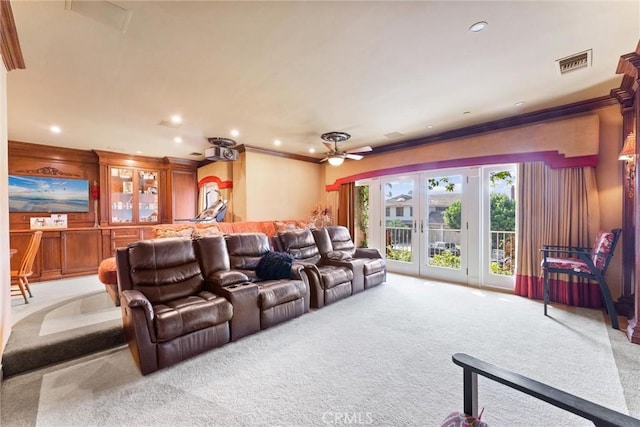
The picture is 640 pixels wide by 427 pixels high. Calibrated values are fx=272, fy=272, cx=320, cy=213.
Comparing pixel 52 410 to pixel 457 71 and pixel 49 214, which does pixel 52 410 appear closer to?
pixel 457 71

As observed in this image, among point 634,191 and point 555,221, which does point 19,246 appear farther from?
point 634,191

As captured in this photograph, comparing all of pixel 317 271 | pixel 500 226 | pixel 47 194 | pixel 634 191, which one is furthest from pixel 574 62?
pixel 47 194

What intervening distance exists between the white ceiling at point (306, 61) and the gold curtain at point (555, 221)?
103cm

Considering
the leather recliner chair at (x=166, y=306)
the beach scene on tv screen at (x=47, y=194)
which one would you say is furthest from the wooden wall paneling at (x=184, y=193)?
the leather recliner chair at (x=166, y=306)

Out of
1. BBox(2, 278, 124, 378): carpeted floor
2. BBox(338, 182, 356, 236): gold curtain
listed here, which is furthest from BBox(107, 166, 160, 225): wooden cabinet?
BBox(338, 182, 356, 236): gold curtain

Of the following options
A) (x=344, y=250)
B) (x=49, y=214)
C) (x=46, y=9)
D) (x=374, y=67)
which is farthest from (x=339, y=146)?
(x=49, y=214)

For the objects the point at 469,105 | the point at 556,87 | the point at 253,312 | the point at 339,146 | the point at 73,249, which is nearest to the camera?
the point at 253,312

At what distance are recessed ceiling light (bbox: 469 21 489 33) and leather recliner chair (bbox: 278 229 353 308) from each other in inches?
123

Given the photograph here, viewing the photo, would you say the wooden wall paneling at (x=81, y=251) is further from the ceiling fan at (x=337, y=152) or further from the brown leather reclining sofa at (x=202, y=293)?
the ceiling fan at (x=337, y=152)

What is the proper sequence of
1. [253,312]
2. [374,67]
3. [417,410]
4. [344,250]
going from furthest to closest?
[344,250], [253,312], [374,67], [417,410]

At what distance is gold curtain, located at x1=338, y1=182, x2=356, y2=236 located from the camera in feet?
22.0

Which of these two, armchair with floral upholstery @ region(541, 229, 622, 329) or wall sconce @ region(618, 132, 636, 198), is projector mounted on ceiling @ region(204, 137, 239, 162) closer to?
armchair with floral upholstery @ region(541, 229, 622, 329)

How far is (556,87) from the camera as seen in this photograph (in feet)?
10.7

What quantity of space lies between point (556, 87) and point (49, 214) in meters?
9.06
